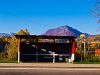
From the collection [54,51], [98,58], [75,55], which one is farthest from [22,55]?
[98,58]

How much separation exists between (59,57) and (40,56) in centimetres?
215

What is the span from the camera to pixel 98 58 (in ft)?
127

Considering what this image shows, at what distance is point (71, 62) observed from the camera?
124 ft

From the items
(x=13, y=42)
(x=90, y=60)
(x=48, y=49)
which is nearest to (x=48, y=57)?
(x=48, y=49)

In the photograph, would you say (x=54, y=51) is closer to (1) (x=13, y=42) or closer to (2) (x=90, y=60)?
(2) (x=90, y=60)

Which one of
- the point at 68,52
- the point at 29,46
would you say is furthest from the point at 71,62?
the point at 29,46

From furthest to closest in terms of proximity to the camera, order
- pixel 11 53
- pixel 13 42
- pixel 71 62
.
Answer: pixel 13 42, pixel 11 53, pixel 71 62

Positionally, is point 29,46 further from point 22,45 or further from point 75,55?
point 75,55

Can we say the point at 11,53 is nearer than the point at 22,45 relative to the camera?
No

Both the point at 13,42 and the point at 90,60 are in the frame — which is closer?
the point at 90,60

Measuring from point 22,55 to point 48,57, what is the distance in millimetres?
2958

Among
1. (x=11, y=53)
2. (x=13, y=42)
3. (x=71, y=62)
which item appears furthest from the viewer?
(x=13, y=42)

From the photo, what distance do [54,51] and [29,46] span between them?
290 cm

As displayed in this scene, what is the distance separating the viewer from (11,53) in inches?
1623
